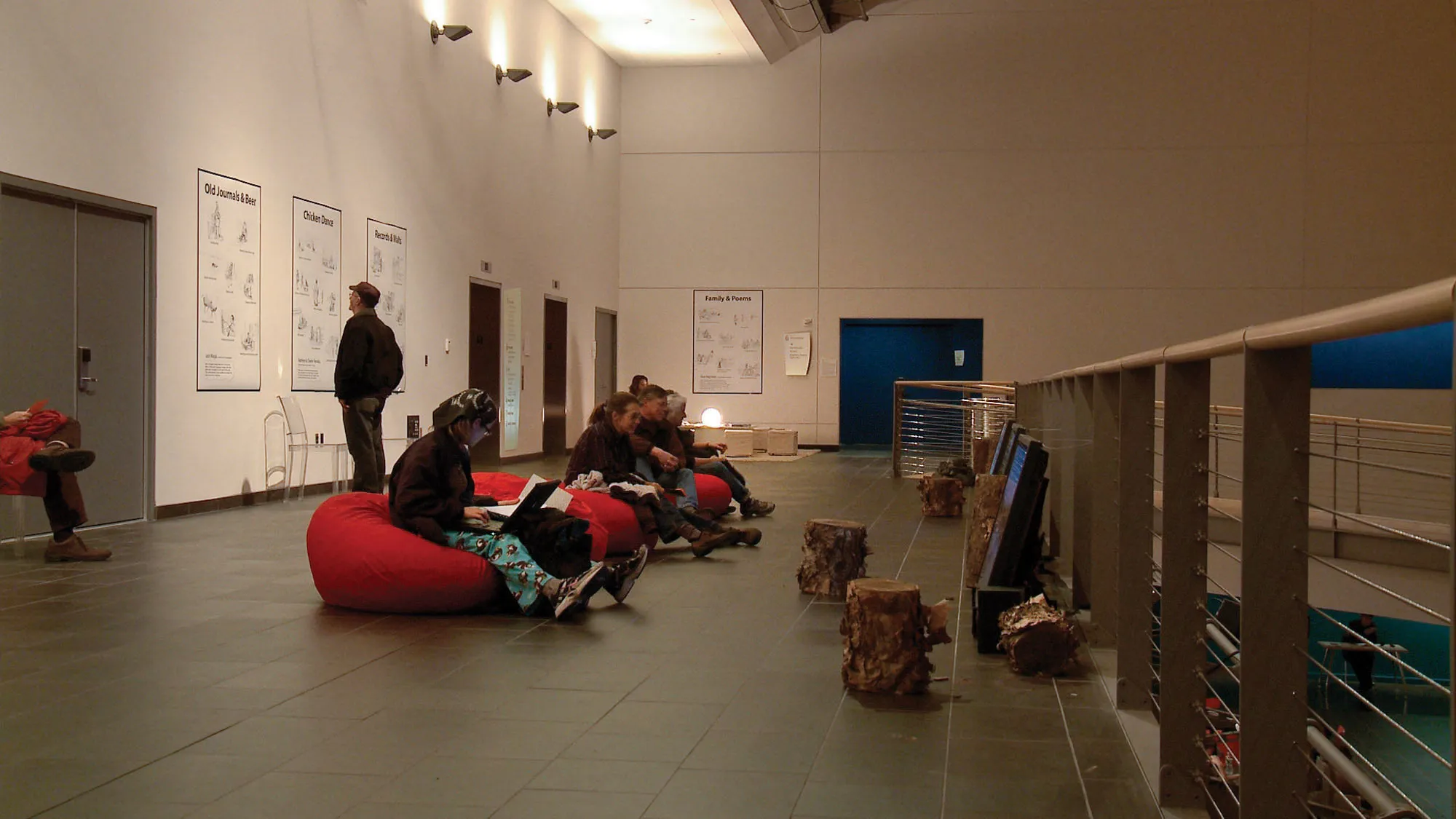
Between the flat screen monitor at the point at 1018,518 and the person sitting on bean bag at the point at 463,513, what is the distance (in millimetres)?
1858

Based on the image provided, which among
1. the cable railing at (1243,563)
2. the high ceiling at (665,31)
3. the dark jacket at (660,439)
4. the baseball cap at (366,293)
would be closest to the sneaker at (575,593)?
the cable railing at (1243,563)

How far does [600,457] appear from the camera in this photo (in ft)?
28.2

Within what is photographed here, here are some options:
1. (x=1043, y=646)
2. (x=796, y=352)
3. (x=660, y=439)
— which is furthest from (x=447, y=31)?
(x=1043, y=646)

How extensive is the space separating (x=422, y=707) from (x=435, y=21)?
39.5ft

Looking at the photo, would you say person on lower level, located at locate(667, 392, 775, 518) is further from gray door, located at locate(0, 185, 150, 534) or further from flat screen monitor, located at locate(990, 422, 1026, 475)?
gray door, located at locate(0, 185, 150, 534)

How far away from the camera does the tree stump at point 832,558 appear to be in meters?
6.83

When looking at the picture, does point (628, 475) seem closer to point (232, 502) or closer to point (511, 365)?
point (232, 502)

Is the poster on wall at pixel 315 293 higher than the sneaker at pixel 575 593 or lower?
higher

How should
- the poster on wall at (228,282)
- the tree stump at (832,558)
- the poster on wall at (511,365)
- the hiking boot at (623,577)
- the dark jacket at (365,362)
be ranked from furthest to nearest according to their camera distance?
the poster on wall at (511,365) < the poster on wall at (228,282) < the dark jacket at (365,362) < the tree stump at (832,558) < the hiking boot at (623,577)

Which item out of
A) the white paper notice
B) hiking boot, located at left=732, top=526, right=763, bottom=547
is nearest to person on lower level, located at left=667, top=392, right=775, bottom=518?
hiking boot, located at left=732, top=526, right=763, bottom=547

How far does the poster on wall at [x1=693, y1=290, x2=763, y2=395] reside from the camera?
22781 mm

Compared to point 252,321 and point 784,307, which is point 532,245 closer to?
point 784,307

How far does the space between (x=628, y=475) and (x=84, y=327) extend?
13.5ft

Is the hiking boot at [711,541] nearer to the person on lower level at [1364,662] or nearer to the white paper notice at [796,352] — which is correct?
the person on lower level at [1364,662]
